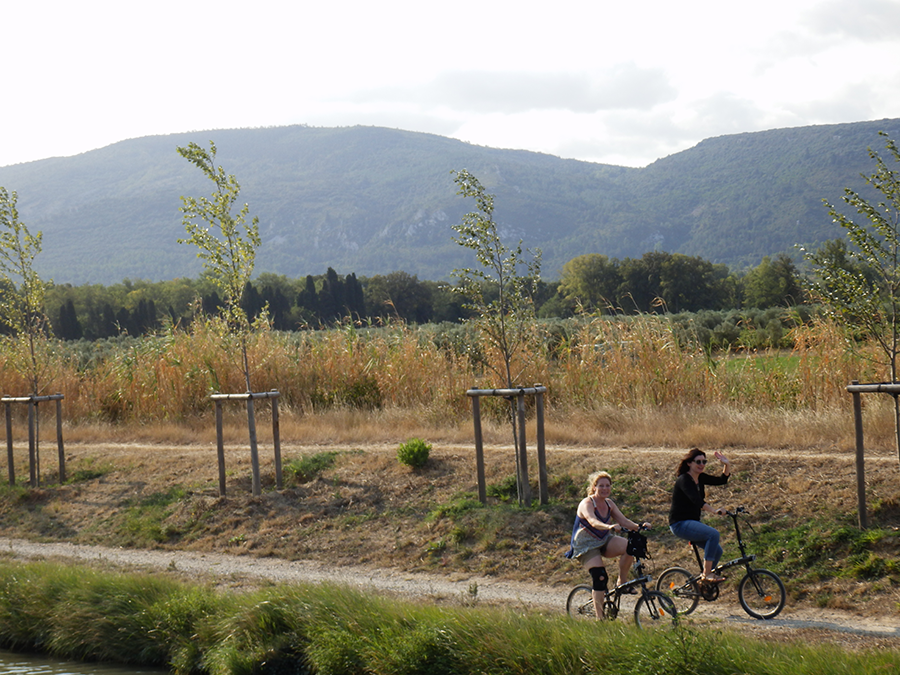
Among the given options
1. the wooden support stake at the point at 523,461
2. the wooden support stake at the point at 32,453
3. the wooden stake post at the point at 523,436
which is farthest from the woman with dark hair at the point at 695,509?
the wooden support stake at the point at 32,453

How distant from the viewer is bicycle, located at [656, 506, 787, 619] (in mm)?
7160

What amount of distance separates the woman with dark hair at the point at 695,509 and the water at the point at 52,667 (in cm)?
543

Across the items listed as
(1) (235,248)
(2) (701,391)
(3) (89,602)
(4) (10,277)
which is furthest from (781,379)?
(4) (10,277)

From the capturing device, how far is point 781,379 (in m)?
13.9

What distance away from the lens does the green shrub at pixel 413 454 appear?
12219 millimetres

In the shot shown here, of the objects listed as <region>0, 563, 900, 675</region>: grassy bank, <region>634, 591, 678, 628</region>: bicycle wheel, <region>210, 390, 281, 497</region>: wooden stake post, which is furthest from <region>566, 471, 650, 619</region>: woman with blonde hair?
<region>210, 390, 281, 497</region>: wooden stake post

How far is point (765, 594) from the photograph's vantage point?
725 centimetres

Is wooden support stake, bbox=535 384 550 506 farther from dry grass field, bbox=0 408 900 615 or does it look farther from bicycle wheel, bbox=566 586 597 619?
bicycle wheel, bbox=566 586 597 619

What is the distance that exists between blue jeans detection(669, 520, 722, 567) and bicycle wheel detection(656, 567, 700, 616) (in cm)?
28

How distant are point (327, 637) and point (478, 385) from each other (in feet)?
28.2

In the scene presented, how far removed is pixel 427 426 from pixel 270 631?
294 inches

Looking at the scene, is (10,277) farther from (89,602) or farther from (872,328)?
(872,328)

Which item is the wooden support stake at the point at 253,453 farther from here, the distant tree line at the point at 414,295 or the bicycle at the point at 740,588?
the distant tree line at the point at 414,295

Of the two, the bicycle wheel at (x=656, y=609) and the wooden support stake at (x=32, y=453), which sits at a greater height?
the wooden support stake at (x=32, y=453)
